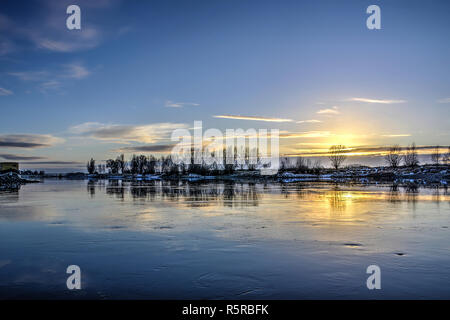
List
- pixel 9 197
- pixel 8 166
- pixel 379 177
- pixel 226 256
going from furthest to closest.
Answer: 1. pixel 8 166
2. pixel 379 177
3. pixel 9 197
4. pixel 226 256

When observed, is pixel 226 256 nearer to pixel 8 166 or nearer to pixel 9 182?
pixel 9 182

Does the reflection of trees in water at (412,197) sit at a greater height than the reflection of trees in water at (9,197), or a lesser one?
lesser

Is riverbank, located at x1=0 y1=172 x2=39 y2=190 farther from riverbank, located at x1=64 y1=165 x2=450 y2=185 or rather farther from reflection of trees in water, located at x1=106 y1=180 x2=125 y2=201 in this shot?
riverbank, located at x1=64 y1=165 x2=450 y2=185

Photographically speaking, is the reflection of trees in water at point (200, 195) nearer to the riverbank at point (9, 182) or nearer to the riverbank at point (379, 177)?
the riverbank at point (9, 182)

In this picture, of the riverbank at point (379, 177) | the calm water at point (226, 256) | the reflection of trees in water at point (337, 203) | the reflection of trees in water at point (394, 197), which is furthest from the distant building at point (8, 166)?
the reflection of trees in water at point (394, 197)

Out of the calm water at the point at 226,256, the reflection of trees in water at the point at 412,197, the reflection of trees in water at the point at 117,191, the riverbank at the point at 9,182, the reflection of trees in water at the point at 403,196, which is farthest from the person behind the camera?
the riverbank at the point at 9,182

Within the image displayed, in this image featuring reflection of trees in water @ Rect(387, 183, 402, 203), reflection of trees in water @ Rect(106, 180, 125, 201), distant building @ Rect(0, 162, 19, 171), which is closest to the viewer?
reflection of trees in water @ Rect(387, 183, 402, 203)

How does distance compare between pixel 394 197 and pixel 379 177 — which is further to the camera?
pixel 379 177

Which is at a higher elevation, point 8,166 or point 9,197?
point 8,166

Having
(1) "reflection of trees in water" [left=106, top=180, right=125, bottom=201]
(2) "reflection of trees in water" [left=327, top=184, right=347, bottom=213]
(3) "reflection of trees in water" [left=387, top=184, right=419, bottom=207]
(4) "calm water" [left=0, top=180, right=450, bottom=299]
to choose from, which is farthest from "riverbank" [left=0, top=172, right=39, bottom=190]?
(3) "reflection of trees in water" [left=387, top=184, right=419, bottom=207]

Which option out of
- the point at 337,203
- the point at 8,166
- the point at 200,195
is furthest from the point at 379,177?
the point at 8,166

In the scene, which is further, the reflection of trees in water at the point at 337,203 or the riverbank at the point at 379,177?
the riverbank at the point at 379,177

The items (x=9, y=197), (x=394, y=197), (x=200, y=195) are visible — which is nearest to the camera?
(x=394, y=197)
